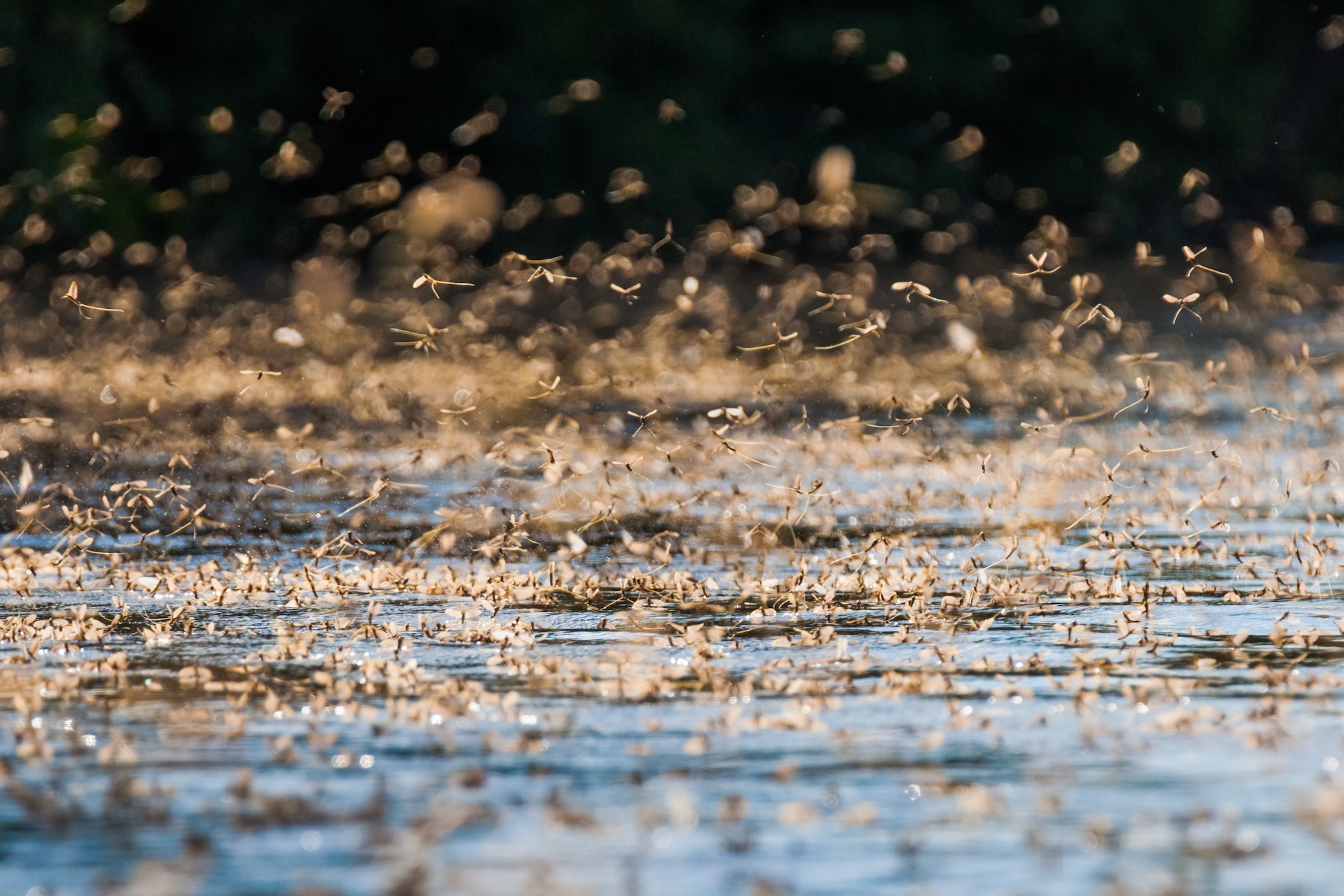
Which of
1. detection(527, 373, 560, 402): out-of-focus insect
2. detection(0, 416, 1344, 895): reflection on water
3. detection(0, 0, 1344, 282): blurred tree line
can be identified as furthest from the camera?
detection(0, 0, 1344, 282): blurred tree line

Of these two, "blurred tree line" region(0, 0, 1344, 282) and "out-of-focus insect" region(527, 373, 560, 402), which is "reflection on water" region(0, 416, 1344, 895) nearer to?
"out-of-focus insect" region(527, 373, 560, 402)

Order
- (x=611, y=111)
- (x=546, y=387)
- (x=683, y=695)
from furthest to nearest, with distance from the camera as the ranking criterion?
(x=611, y=111), (x=546, y=387), (x=683, y=695)

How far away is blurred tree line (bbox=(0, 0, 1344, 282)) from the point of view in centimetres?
2531

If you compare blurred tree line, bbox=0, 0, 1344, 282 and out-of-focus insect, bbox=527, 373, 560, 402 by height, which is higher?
blurred tree line, bbox=0, 0, 1344, 282

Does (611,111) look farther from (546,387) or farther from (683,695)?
(683,695)

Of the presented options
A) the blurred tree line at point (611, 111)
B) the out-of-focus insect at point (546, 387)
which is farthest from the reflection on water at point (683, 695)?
the blurred tree line at point (611, 111)

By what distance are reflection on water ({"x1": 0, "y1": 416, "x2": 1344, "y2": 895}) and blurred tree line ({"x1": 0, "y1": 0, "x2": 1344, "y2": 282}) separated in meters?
15.2

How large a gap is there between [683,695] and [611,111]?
2374 centimetres

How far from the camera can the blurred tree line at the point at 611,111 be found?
25.3 meters

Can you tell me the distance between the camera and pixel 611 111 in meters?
28.5

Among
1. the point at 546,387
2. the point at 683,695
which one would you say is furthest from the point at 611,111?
the point at 683,695

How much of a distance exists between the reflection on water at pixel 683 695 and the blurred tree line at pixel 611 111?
1521cm

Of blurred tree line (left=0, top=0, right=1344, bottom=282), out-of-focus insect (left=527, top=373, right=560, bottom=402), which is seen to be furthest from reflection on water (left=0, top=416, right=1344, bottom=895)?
blurred tree line (left=0, top=0, right=1344, bottom=282)

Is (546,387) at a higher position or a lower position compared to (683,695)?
higher
